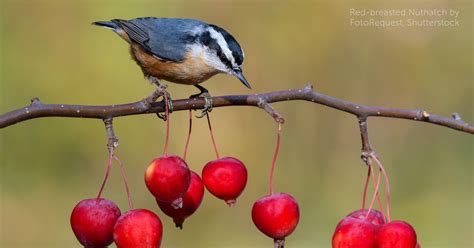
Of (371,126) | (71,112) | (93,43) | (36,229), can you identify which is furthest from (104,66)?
(71,112)

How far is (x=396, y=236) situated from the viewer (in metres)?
1.87

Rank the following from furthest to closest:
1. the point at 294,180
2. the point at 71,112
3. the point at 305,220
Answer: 1. the point at 294,180
2. the point at 305,220
3. the point at 71,112

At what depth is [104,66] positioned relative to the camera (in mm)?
5031

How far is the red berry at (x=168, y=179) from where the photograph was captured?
1878 mm

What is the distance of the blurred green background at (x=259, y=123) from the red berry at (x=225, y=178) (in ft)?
7.39

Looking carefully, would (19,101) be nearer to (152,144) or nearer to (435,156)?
(152,144)

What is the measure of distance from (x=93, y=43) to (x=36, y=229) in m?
1.46

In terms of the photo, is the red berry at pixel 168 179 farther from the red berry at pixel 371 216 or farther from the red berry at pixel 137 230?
the red berry at pixel 371 216

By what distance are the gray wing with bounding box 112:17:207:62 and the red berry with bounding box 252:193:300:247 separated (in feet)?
4.90

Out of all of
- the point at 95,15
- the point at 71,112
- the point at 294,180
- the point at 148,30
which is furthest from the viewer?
the point at 95,15

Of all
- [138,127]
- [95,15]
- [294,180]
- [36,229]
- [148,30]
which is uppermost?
[95,15]

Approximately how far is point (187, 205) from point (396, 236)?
0.64 metres

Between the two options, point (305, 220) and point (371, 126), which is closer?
point (305, 220)

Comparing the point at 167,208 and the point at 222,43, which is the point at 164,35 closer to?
the point at 222,43
